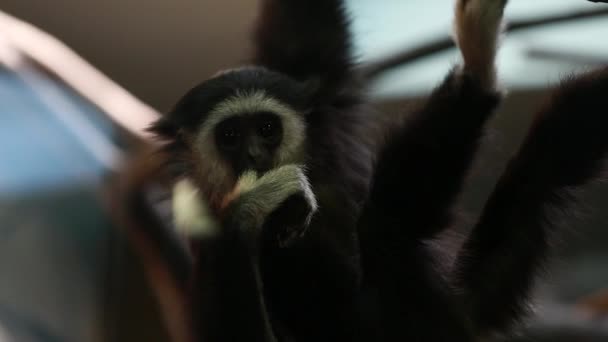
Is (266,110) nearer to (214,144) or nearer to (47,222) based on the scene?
(214,144)

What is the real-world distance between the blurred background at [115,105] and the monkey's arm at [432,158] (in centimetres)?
23

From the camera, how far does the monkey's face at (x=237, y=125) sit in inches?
66.6

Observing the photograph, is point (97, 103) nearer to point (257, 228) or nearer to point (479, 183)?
point (257, 228)

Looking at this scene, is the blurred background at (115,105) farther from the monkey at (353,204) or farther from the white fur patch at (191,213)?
the white fur patch at (191,213)

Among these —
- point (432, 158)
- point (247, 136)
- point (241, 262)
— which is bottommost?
point (241, 262)

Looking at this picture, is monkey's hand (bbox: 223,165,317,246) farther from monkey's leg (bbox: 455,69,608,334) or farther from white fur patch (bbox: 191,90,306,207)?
monkey's leg (bbox: 455,69,608,334)

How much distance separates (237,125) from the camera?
174cm

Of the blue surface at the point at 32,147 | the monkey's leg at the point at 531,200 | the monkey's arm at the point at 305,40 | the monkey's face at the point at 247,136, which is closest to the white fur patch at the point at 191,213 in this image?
the monkey's face at the point at 247,136

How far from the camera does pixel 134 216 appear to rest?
2268mm

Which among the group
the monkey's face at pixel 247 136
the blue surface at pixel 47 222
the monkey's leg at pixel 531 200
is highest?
the blue surface at pixel 47 222

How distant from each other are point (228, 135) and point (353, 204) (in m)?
0.36

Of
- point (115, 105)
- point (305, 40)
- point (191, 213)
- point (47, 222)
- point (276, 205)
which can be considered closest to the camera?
point (276, 205)

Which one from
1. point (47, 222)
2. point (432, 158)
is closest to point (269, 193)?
point (432, 158)

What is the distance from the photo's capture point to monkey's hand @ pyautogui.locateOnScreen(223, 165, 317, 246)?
1.36 meters
